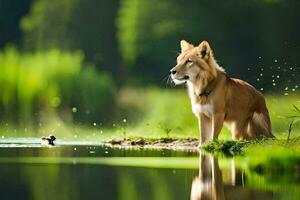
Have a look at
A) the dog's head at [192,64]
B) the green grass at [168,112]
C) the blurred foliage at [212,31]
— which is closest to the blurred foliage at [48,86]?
the green grass at [168,112]

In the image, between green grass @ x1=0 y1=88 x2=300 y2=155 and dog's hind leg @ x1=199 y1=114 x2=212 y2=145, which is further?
green grass @ x1=0 y1=88 x2=300 y2=155

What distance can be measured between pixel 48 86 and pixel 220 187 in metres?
10.5

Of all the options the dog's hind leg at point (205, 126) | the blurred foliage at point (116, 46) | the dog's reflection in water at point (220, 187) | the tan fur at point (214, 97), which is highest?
the blurred foliage at point (116, 46)

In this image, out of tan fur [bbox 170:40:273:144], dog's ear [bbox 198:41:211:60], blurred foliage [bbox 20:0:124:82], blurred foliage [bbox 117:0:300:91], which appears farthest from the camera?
blurred foliage [bbox 20:0:124:82]

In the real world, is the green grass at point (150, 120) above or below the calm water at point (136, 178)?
above

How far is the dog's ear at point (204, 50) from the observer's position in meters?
11.8

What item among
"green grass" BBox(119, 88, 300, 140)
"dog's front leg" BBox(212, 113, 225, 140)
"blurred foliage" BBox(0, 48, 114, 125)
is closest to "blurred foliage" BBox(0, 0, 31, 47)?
"blurred foliage" BBox(0, 48, 114, 125)

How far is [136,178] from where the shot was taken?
8570mm

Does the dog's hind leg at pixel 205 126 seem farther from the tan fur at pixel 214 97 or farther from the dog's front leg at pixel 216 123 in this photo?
the dog's front leg at pixel 216 123

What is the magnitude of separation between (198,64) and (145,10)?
587cm

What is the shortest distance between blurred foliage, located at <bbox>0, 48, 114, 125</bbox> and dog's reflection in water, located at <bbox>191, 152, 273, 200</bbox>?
26.0ft

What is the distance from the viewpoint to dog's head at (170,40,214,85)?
38.9 feet

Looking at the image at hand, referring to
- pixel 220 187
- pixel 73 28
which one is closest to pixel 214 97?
pixel 220 187

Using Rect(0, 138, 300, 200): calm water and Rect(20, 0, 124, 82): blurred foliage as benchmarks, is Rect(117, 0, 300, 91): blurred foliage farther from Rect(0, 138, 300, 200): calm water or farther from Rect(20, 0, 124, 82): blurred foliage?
Rect(0, 138, 300, 200): calm water
